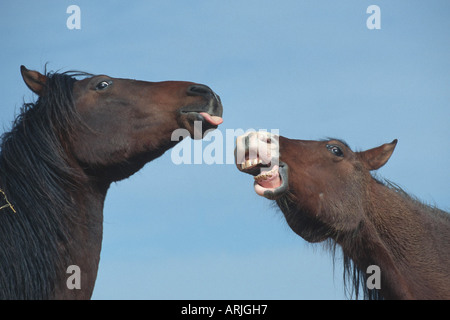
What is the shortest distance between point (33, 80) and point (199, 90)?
1.88 m

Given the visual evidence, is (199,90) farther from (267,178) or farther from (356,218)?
(356,218)

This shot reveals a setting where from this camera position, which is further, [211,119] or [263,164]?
[263,164]

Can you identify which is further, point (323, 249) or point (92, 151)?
point (323, 249)

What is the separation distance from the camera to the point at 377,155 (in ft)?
28.0

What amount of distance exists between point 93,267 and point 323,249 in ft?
9.40

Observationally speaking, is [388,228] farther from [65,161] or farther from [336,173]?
[65,161]

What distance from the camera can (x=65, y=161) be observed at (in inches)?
281

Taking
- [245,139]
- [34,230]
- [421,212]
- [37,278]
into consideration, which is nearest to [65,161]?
[34,230]

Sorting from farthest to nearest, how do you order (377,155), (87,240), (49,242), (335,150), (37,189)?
(377,155)
(335,150)
(87,240)
(37,189)
(49,242)

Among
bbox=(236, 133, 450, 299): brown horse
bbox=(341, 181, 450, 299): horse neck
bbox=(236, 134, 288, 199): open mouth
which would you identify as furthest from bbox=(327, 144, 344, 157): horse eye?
bbox=(236, 134, 288, 199): open mouth

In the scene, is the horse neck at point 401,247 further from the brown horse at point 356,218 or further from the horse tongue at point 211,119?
the horse tongue at point 211,119

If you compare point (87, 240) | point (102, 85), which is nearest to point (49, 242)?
point (87, 240)

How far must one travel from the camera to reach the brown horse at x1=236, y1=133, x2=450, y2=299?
782 centimetres

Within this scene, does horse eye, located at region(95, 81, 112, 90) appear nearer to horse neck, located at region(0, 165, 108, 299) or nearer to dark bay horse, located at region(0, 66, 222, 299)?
dark bay horse, located at region(0, 66, 222, 299)
